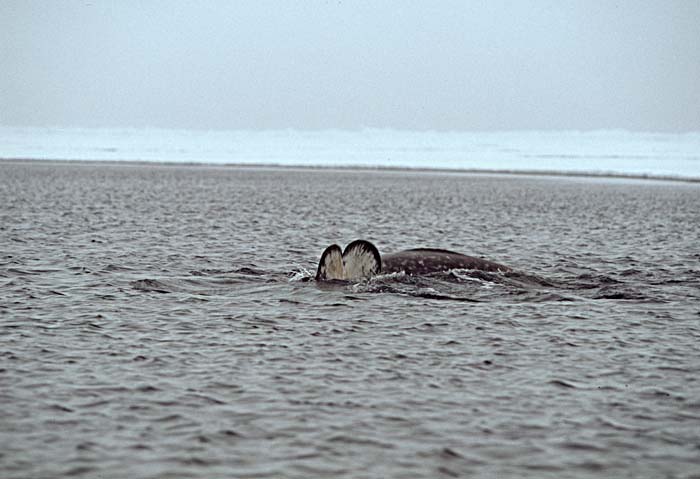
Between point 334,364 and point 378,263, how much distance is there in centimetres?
476

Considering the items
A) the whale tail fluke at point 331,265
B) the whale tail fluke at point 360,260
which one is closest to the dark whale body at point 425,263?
the whale tail fluke at point 360,260

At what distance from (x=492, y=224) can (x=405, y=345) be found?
18.3 meters

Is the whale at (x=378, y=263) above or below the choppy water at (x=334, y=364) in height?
above

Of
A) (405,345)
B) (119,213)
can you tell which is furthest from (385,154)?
(405,345)

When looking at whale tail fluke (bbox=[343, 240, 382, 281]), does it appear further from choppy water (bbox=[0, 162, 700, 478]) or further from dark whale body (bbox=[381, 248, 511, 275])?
dark whale body (bbox=[381, 248, 511, 275])

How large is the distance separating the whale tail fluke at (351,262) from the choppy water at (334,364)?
0.30 m

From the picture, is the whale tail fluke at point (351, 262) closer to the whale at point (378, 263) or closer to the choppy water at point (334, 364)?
the whale at point (378, 263)

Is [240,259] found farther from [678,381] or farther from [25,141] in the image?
[25,141]

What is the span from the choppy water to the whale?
25 centimetres

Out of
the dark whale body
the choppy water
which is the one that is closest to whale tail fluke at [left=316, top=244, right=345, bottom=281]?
the choppy water

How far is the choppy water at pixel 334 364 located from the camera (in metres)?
7.25

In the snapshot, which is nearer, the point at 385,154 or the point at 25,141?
the point at 385,154

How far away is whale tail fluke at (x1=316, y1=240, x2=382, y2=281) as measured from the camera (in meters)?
14.2

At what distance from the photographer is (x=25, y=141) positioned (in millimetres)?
125062
